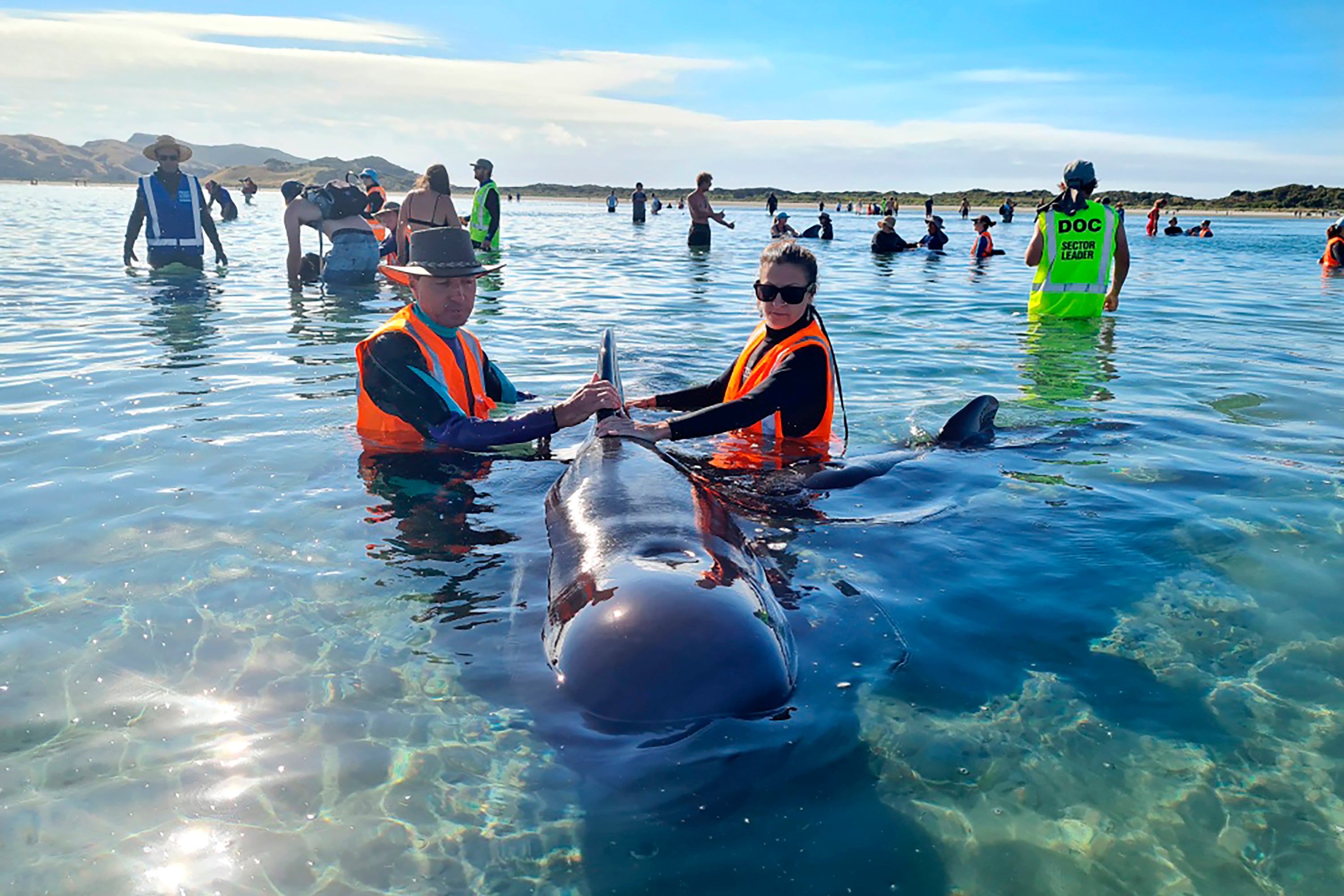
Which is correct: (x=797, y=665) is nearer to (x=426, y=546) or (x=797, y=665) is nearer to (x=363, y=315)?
(x=426, y=546)

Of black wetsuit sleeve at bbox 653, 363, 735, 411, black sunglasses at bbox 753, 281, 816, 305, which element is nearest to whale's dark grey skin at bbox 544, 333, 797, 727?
black sunglasses at bbox 753, 281, 816, 305

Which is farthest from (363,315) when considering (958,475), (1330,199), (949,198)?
(949,198)

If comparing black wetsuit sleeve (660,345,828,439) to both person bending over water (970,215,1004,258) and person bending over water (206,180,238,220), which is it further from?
person bending over water (206,180,238,220)

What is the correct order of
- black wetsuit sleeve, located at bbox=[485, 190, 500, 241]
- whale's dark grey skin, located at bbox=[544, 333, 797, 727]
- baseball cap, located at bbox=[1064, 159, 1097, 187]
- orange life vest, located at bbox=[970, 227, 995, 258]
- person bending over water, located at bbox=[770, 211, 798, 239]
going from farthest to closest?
1. person bending over water, located at bbox=[770, 211, 798, 239]
2. orange life vest, located at bbox=[970, 227, 995, 258]
3. black wetsuit sleeve, located at bbox=[485, 190, 500, 241]
4. baseball cap, located at bbox=[1064, 159, 1097, 187]
5. whale's dark grey skin, located at bbox=[544, 333, 797, 727]

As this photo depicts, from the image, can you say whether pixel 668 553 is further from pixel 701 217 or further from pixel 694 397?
pixel 701 217

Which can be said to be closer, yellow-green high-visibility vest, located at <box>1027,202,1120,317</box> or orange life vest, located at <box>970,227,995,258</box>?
yellow-green high-visibility vest, located at <box>1027,202,1120,317</box>

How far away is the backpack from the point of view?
16.9m

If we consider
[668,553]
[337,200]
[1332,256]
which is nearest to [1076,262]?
[668,553]

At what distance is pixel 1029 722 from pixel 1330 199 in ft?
338

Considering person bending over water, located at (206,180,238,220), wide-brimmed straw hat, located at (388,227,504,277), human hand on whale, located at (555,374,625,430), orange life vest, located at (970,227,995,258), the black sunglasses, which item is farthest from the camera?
person bending over water, located at (206,180,238,220)

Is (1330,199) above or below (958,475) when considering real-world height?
above

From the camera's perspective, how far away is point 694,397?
25.1 ft

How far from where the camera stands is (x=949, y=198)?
386ft

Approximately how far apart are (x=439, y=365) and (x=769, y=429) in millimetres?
2560
